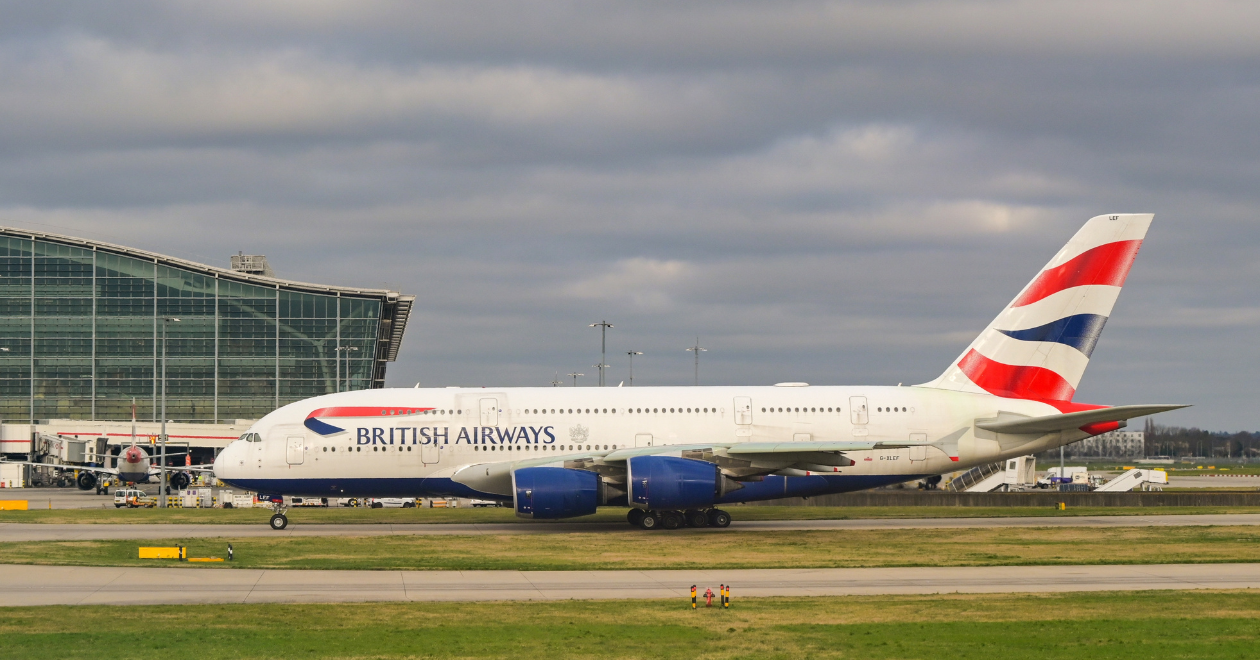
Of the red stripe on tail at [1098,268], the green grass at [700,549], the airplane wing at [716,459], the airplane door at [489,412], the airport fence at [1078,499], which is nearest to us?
the green grass at [700,549]

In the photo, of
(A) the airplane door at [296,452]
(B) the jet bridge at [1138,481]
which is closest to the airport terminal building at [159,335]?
(B) the jet bridge at [1138,481]

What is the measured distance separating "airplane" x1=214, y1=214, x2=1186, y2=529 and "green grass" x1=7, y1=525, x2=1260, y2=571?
3159mm

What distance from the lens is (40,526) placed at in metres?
41.3

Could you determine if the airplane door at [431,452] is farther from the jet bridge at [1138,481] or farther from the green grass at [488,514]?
the jet bridge at [1138,481]

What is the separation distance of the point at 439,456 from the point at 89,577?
14205 millimetres

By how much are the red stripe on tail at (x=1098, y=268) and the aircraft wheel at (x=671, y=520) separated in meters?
14.8

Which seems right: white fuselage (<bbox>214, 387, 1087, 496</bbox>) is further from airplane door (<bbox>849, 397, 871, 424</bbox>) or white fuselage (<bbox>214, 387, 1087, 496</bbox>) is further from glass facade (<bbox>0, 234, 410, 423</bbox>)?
glass facade (<bbox>0, 234, 410, 423</bbox>)

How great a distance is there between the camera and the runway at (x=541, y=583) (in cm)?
2298

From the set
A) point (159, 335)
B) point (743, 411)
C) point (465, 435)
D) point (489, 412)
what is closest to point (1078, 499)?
point (743, 411)

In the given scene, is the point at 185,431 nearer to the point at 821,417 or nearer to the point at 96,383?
the point at 96,383

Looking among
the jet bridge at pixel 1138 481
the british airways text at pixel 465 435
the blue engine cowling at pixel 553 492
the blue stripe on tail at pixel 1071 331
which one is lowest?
the jet bridge at pixel 1138 481

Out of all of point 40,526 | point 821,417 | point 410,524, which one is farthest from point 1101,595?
point 40,526

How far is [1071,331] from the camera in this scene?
133ft

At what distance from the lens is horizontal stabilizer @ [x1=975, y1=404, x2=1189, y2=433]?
36250 mm
